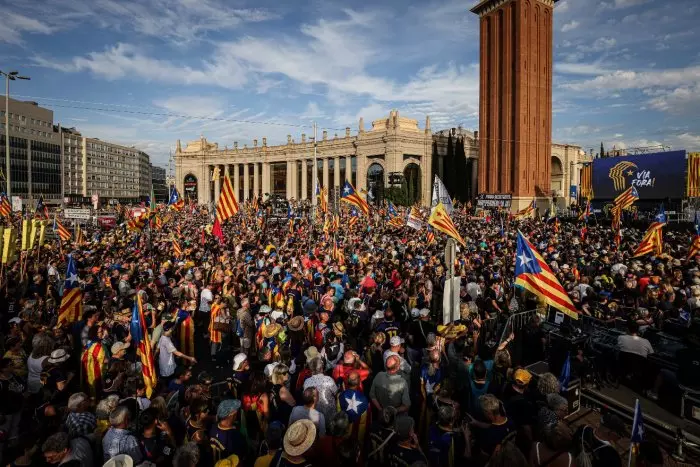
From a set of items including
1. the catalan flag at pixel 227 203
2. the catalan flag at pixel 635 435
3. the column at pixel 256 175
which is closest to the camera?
the catalan flag at pixel 635 435

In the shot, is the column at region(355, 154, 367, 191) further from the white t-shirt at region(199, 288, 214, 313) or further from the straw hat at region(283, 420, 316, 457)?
the straw hat at region(283, 420, 316, 457)

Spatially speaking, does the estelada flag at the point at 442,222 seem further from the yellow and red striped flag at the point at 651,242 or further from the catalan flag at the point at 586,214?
the catalan flag at the point at 586,214

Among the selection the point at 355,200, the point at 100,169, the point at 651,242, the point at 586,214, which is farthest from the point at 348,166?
the point at 100,169

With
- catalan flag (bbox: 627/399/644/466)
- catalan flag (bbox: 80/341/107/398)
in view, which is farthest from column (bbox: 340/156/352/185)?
catalan flag (bbox: 627/399/644/466)

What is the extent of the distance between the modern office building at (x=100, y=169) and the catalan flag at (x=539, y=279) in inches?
3727

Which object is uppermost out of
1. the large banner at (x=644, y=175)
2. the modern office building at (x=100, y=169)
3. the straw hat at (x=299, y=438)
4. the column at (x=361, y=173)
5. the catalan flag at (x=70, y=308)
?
the modern office building at (x=100, y=169)

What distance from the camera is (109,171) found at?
12500cm

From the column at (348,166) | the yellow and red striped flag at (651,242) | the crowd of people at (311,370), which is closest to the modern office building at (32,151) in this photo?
the column at (348,166)

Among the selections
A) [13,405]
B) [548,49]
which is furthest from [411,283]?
[548,49]

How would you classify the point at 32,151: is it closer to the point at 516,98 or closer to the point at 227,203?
the point at 516,98

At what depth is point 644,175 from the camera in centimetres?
3875

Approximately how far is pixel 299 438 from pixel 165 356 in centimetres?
422

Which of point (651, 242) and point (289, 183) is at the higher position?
point (289, 183)

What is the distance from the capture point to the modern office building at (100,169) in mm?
103562
